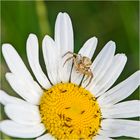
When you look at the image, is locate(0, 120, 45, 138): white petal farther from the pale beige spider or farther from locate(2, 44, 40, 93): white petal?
the pale beige spider

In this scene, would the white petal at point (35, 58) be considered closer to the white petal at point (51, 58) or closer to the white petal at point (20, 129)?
the white petal at point (51, 58)

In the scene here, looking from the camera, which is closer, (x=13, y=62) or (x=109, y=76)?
(x=13, y=62)

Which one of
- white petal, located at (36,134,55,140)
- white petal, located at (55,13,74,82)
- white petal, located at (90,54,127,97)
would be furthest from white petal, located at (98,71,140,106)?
white petal, located at (36,134,55,140)

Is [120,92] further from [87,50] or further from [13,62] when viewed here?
[13,62]

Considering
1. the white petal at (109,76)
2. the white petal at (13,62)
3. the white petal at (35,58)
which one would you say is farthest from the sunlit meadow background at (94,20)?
the white petal at (13,62)

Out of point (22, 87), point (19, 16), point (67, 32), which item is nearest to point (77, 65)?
point (67, 32)

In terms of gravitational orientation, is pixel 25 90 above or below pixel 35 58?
below

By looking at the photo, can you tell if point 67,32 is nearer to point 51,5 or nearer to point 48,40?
point 48,40

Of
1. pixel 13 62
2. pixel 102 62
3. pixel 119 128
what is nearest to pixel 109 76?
pixel 102 62
